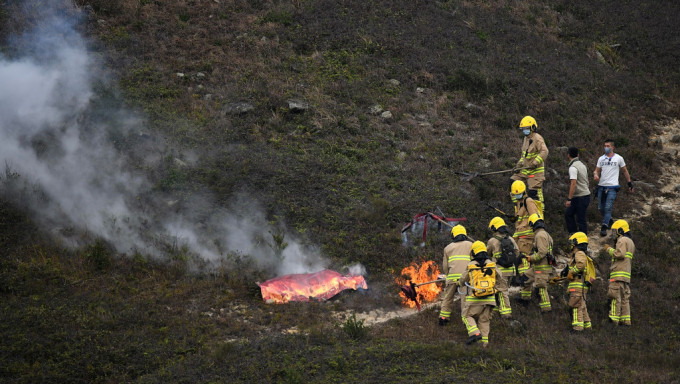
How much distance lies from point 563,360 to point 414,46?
13.6m

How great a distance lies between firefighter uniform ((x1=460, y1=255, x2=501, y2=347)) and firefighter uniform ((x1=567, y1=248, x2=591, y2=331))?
1.73 m

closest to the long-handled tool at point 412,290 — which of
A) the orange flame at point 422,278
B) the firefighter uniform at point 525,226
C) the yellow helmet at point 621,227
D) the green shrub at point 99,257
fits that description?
the orange flame at point 422,278

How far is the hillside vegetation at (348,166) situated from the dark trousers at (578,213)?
53 centimetres

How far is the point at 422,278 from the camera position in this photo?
432 inches

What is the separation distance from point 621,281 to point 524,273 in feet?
5.15

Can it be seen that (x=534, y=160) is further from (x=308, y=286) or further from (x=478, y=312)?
(x=308, y=286)

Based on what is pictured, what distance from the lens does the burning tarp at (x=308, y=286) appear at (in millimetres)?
10141

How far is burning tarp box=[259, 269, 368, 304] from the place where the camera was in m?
10.1

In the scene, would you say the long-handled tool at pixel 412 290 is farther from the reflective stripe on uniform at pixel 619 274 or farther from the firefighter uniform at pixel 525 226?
the reflective stripe on uniform at pixel 619 274

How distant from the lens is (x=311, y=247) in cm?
1158

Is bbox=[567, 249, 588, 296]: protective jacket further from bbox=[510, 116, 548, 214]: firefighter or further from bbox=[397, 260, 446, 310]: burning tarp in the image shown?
bbox=[510, 116, 548, 214]: firefighter

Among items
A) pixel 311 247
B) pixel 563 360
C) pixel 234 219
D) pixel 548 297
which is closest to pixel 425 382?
pixel 563 360

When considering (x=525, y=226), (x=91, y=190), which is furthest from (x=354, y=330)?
(x=91, y=190)

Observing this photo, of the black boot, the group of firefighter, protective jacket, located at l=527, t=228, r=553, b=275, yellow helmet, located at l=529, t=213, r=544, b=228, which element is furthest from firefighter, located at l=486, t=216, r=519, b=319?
the black boot
